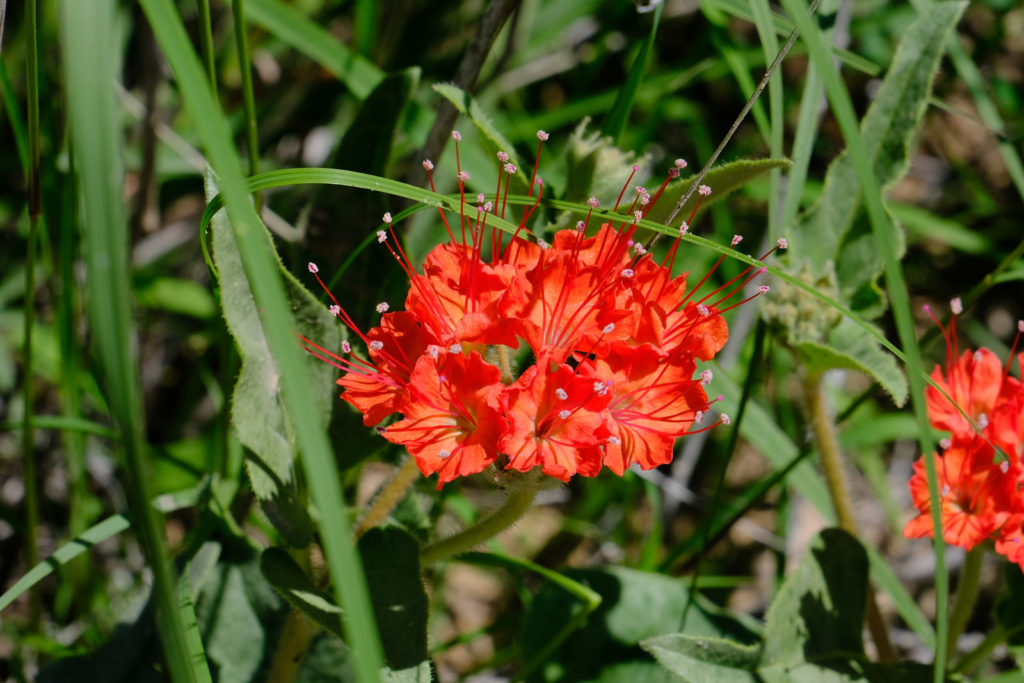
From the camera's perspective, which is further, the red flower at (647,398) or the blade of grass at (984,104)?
the blade of grass at (984,104)

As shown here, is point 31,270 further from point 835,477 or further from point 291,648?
point 835,477

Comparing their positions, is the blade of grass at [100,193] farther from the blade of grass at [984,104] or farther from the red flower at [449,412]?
the blade of grass at [984,104]

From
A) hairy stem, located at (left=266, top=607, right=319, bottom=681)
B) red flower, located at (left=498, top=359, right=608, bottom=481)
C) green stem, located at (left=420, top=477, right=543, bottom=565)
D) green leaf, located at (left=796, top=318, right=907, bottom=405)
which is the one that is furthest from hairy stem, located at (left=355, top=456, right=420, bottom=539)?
green leaf, located at (left=796, top=318, right=907, bottom=405)

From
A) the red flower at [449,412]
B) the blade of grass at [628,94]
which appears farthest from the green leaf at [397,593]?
the blade of grass at [628,94]

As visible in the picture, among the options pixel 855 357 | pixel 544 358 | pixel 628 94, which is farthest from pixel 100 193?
pixel 855 357

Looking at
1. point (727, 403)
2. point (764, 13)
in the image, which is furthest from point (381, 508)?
point (764, 13)

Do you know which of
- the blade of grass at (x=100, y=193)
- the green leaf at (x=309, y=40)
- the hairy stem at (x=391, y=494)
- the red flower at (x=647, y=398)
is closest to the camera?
the blade of grass at (x=100, y=193)

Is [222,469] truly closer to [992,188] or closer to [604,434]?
[604,434]

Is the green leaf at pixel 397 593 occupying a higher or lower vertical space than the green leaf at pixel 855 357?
lower
